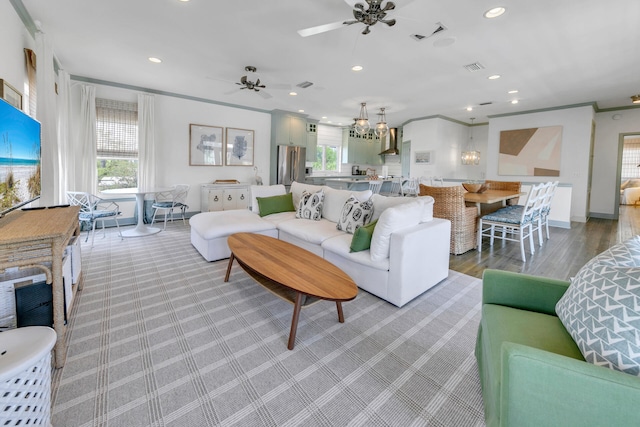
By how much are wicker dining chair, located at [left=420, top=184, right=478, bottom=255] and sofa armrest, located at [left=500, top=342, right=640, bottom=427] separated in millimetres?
3258

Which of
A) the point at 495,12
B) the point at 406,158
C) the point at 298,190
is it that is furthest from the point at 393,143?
the point at 495,12

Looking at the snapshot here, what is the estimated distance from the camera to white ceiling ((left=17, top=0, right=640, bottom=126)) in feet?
8.95

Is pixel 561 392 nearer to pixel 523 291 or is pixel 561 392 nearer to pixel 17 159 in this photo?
pixel 523 291

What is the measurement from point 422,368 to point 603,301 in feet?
3.36

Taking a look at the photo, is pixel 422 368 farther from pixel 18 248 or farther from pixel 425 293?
pixel 18 248

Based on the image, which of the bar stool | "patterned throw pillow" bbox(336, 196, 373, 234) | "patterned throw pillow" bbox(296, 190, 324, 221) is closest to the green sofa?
the bar stool

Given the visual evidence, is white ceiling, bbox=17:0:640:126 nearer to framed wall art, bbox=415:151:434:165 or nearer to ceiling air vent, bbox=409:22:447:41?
ceiling air vent, bbox=409:22:447:41

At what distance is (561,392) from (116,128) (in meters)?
6.61

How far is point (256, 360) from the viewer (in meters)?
1.72

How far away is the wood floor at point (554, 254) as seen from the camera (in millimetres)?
3368

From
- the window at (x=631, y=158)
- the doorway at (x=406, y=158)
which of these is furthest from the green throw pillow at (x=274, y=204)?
the window at (x=631, y=158)

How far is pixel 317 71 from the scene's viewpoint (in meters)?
4.34

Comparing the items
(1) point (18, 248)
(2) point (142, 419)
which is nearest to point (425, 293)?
(2) point (142, 419)

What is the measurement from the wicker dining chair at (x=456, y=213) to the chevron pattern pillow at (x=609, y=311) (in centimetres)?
272
